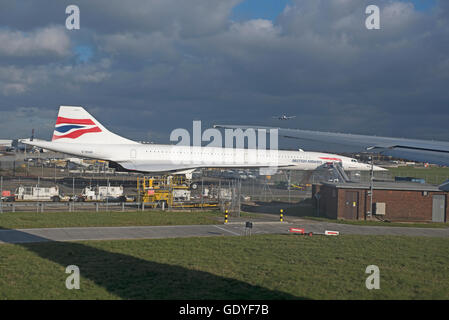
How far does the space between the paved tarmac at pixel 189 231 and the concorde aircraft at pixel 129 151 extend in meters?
22.6

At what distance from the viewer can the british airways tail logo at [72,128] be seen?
48.2m

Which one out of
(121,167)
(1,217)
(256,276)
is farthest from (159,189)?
(256,276)

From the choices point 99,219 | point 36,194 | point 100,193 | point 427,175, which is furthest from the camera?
point 427,175

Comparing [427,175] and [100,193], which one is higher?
[427,175]

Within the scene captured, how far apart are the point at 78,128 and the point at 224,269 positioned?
1602 inches

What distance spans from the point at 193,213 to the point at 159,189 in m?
5.88

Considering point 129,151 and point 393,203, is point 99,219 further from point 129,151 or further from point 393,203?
point 129,151

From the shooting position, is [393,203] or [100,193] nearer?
[393,203]

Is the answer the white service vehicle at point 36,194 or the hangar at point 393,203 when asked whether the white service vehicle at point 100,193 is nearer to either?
the white service vehicle at point 36,194

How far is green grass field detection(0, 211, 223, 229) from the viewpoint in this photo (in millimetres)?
22000

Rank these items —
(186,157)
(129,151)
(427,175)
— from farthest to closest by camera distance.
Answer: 1. (427,175)
2. (186,157)
3. (129,151)

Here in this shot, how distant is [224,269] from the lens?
12.7 meters

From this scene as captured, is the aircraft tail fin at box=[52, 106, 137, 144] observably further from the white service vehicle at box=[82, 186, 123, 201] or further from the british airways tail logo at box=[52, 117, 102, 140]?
the white service vehicle at box=[82, 186, 123, 201]

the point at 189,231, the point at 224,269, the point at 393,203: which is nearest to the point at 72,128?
the point at 189,231
